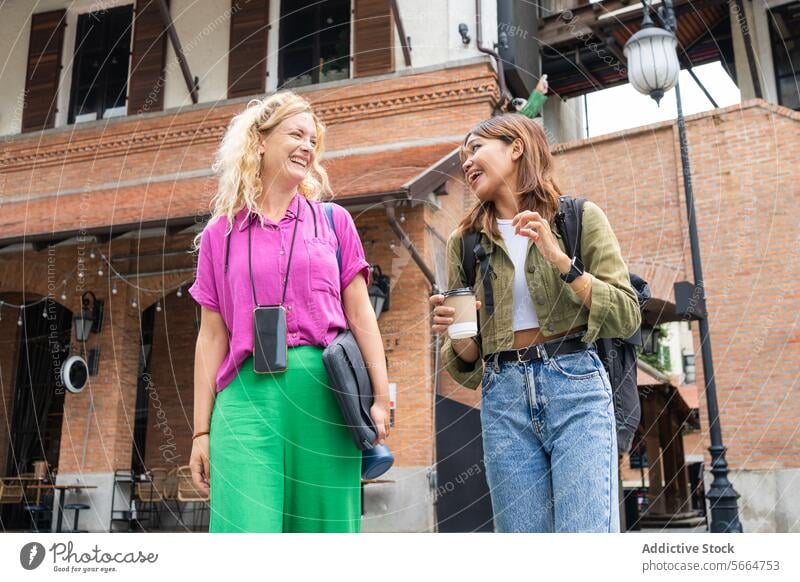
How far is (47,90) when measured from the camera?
12352mm

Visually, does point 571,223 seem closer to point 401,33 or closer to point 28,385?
point 401,33

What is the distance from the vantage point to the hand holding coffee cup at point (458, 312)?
2.15m

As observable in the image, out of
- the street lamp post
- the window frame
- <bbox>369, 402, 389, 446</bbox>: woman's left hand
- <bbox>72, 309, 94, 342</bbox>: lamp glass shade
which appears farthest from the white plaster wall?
<bbox>369, 402, 389, 446</bbox>: woman's left hand

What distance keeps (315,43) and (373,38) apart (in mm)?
1122

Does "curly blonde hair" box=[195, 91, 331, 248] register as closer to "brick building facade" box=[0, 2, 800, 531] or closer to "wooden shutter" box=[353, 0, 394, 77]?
"brick building facade" box=[0, 2, 800, 531]

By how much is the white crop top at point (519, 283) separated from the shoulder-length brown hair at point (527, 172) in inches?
1.3

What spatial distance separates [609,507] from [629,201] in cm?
851

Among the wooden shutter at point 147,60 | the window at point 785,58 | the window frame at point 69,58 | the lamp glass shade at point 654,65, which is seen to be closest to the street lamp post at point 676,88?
the lamp glass shade at point 654,65

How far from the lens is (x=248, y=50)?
1113 cm

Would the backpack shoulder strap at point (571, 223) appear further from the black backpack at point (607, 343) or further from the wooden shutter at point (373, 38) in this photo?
the wooden shutter at point (373, 38)

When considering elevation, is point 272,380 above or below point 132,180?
below
